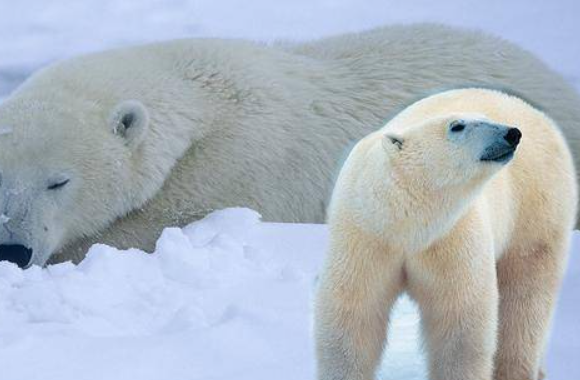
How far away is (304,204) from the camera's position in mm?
5551

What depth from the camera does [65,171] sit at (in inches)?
197

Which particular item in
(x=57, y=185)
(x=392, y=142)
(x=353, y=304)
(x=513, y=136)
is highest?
(x=513, y=136)

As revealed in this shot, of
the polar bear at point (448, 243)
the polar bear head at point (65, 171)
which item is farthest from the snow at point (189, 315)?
the polar bear head at point (65, 171)

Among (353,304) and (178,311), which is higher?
(353,304)

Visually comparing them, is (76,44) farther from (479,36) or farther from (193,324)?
(193,324)

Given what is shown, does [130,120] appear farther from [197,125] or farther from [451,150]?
[451,150]

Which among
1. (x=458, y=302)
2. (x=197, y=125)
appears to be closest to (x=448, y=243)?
(x=458, y=302)

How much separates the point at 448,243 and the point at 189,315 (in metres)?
1.16

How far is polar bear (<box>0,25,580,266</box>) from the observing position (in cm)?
502

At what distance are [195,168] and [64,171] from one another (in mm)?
645

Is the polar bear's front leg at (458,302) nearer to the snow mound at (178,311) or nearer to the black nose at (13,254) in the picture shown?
the snow mound at (178,311)

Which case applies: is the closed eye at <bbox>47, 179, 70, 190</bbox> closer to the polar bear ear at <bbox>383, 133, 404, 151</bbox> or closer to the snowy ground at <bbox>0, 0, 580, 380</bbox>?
the snowy ground at <bbox>0, 0, 580, 380</bbox>

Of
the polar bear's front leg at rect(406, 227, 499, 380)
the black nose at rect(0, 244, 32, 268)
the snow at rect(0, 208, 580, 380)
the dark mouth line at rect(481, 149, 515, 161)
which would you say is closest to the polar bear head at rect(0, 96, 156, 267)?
the black nose at rect(0, 244, 32, 268)

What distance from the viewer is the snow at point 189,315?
3.24m
